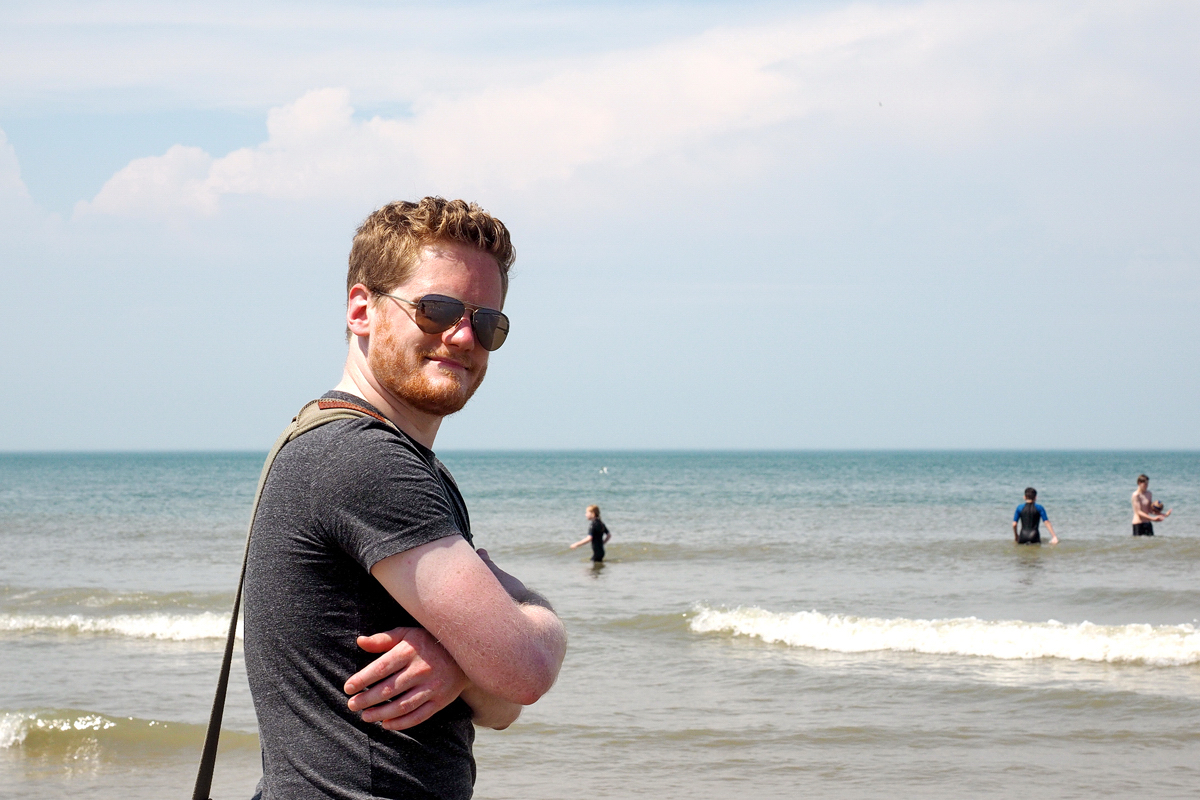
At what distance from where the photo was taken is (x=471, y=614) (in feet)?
5.21

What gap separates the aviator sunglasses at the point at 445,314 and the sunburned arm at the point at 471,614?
448 millimetres

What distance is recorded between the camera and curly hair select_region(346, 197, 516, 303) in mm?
1846

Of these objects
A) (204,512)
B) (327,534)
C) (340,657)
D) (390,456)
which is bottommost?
(204,512)

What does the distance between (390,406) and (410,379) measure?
62 mm

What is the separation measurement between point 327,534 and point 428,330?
441 mm

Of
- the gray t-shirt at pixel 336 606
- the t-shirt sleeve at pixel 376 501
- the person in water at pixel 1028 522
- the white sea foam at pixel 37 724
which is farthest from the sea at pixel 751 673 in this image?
the t-shirt sleeve at pixel 376 501

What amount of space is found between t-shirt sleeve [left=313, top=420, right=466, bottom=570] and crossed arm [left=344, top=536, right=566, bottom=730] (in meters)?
0.03

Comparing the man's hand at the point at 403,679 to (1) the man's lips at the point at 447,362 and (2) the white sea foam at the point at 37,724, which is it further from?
(2) the white sea foam at the point at 37,724

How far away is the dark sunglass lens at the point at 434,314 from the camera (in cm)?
184

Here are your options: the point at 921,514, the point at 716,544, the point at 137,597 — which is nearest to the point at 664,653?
the point at 137,597

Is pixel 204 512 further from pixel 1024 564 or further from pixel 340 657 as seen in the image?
pixel 340 657

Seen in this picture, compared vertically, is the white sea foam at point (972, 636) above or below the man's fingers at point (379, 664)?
below

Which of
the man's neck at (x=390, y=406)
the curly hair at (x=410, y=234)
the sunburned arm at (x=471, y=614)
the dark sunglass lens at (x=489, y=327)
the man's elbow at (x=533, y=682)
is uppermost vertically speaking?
the curly hair at (x=410, y=234)

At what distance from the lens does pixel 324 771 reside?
1686 mm
